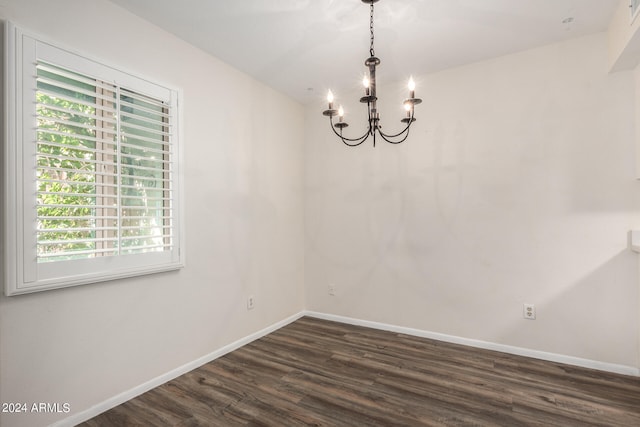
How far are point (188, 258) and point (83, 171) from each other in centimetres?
99

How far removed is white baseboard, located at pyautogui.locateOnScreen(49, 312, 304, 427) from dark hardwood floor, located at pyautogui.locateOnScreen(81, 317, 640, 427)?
0.04m

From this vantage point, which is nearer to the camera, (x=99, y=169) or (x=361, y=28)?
(x=99, y=169)

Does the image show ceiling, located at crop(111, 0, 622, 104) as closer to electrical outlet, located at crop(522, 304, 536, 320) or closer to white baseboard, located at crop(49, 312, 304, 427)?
electrical outlet, located at crop(522, 304, 536, 320)

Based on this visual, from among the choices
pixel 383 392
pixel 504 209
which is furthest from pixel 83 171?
pixel 504 209

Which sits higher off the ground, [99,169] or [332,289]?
[99,169]

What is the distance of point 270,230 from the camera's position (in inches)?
139

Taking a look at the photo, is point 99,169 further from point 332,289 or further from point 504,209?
point 504,209

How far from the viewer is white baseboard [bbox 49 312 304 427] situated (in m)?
1.94

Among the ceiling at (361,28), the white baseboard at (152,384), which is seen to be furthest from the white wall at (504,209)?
the white baseboard at (152,384)

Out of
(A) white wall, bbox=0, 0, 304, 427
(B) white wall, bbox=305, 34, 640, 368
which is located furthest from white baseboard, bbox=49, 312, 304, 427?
(B) white wall, bbox=305, 34, 640, 368

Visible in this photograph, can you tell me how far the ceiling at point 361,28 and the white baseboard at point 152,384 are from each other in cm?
260

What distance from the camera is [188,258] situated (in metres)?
2.63

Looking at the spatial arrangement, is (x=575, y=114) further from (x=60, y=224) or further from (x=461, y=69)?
(x=60, y=224)

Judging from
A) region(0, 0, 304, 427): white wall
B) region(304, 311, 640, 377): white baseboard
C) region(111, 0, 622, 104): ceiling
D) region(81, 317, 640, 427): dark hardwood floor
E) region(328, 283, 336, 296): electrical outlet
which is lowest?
region(81, 317, 640, 427): dark hardwood floor
